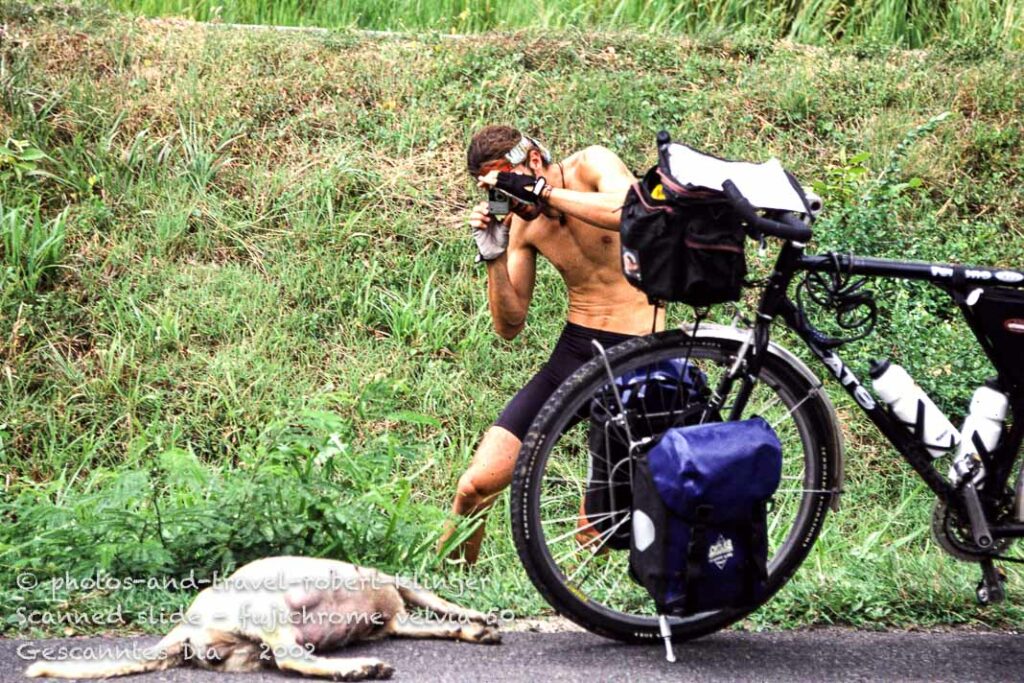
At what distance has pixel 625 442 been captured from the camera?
12.3 feet

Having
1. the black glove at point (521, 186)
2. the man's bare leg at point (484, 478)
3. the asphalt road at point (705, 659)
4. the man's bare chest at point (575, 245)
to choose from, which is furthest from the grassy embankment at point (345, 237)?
the black glove at point (521, 186)

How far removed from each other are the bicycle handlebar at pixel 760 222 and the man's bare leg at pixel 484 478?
1.68 metres

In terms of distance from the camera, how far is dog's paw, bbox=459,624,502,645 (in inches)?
150

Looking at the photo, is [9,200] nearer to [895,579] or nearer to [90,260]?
[90,260]

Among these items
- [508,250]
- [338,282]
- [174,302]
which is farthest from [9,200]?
[508,250]

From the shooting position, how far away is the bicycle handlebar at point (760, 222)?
3.47 meters

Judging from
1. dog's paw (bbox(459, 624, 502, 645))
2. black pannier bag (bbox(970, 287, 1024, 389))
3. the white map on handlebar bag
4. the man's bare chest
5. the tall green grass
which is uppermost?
the tall green grass

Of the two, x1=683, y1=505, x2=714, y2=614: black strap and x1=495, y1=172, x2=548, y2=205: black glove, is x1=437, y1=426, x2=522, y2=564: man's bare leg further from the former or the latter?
x1=683, y1=505, x2=714, y2=614: black strap

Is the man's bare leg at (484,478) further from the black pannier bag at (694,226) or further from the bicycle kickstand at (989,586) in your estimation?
the bicycle kickstand at (989,586)

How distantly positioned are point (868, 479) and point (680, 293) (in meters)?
3.04

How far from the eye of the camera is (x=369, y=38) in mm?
9078

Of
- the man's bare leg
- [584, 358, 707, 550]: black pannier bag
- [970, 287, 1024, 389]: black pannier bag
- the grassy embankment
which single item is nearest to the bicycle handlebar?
[584, 358, 707, 550]: black pannier bag

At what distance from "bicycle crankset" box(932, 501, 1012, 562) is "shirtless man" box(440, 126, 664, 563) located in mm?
1379

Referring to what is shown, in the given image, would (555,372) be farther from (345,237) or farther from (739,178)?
(345,237)
